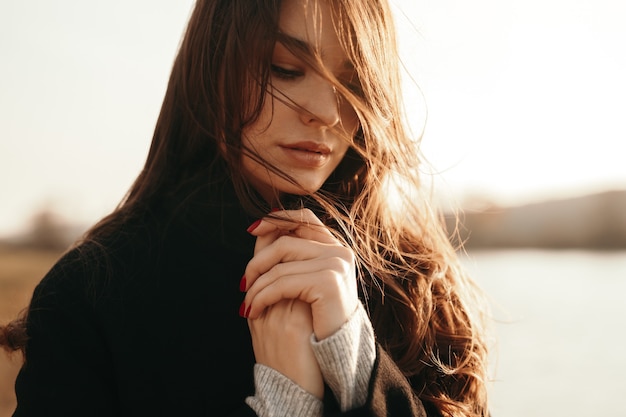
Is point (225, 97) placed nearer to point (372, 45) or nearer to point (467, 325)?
point (372, 45)

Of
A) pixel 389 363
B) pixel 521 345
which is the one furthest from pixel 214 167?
pixel 521 345

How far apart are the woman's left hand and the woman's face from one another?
17 centimetres

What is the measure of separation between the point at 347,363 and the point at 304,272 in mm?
225

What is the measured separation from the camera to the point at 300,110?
153 centimetres

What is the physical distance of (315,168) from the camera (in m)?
1.62

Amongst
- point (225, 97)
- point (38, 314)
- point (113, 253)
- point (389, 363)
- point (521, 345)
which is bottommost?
point (521, 345)

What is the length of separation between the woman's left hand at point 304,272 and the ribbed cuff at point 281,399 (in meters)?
0.13

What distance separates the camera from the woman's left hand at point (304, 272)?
4.42 feet

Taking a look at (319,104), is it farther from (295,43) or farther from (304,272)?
(304,272)

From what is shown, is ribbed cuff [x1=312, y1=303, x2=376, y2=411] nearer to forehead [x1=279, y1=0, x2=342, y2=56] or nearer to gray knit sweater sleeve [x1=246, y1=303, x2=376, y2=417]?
gray knit sweater sleeve [x1=246, y1=303, x2=376, y2=417]

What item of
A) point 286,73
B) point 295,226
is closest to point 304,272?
point 295,226

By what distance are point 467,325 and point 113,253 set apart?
111 centimetres

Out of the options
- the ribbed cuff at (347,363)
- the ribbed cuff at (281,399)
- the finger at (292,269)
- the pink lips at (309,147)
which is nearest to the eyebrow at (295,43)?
the pink lips at (309,147)

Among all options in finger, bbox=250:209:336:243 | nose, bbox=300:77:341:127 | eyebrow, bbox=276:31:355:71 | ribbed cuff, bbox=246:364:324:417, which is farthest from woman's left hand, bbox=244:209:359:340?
eyebrow, bbox=276:31:355:71
